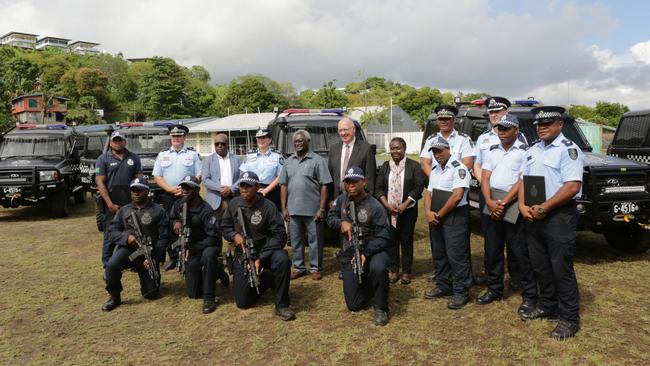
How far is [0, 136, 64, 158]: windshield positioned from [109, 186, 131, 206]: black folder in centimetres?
632

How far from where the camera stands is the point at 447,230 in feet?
15.3

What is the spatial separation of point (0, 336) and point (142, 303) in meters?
1.28

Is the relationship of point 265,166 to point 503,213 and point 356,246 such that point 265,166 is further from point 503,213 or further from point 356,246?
point 503,213

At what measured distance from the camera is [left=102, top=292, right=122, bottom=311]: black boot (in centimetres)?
479

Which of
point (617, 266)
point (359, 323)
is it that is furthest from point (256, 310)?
point (617, 266)

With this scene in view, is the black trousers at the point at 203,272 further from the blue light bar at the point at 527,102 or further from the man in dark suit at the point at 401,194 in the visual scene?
the blue light bar at the point at 527,102

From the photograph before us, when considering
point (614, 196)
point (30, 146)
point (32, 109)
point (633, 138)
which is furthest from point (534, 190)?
point (32, 109)

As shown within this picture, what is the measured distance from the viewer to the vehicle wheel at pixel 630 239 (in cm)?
623

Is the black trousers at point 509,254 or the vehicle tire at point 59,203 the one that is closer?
Result: the black trousers at point 509,254

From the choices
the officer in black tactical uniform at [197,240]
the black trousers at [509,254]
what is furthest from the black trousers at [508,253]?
the officer in black tactical uniform at [197,240]

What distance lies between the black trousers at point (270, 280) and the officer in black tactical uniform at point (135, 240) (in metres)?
0.97

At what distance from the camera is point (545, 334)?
12.9 ft

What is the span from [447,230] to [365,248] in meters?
0.91

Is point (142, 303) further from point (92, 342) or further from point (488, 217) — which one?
point (488, 217)
